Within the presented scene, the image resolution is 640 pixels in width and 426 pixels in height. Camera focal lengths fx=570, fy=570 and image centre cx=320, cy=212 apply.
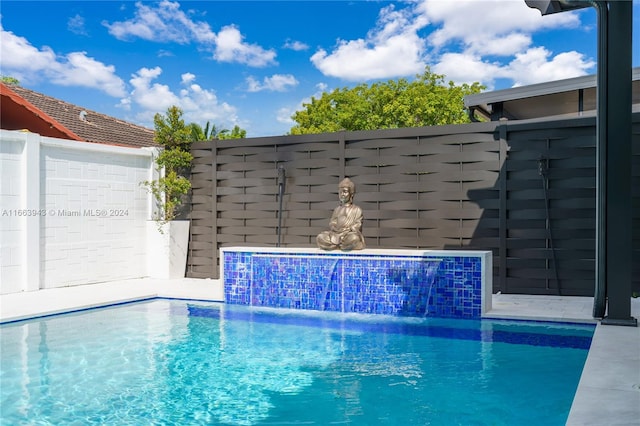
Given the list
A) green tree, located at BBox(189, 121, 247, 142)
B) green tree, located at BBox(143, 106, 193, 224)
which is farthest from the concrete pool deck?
green tree, located at BBox(189, 121, 247, 142)

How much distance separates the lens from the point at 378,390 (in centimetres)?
413

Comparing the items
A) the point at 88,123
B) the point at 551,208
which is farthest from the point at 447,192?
the point at 88,123

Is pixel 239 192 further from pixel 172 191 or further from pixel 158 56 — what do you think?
pixel 158 56

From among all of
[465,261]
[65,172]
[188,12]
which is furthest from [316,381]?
[188,12]

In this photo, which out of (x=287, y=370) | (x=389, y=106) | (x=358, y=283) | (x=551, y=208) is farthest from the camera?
(x=389, y=106)

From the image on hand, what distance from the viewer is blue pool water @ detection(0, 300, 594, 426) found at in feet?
12.1

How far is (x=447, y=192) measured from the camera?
335 inches

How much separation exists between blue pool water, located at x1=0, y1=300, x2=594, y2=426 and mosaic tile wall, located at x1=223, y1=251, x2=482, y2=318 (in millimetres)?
289

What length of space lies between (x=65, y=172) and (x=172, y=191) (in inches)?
73.5

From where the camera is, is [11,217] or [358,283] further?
[11,217]

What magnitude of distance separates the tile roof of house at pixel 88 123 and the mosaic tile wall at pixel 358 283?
10.5 m

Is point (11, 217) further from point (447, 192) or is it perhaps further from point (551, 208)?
point (551, 208)

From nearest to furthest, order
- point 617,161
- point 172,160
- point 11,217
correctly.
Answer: point 617,161, point 11,217, point 172,160

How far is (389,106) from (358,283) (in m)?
22.7
